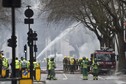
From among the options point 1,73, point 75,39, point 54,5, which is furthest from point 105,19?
point 75,39

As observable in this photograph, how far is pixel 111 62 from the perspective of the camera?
5750 centimetres

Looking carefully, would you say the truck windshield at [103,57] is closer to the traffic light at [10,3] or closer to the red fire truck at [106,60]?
the red fire truck at [106,60]

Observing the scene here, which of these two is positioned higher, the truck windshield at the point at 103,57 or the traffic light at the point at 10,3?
the truck windshield at the point at 103,57

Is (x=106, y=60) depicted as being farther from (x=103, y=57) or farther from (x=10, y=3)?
(x=10, y=3)

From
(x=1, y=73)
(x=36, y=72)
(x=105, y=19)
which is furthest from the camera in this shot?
(x=105, y=19)

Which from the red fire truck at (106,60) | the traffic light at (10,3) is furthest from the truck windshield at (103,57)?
the traffic light at (10,3)

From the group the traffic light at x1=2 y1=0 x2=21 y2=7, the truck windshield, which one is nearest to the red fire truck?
the truck windshield

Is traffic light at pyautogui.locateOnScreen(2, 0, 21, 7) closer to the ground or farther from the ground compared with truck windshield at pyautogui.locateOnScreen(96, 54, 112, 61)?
closer to the ground

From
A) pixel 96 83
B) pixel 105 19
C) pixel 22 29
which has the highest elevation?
pixel 22 29

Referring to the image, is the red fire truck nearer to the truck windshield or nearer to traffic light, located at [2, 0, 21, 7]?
the truck windshield

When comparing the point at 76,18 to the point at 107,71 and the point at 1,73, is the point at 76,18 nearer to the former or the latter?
the point at 107,71

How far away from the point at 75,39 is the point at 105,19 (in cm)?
7362

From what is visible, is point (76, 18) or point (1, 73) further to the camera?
point (76, 18)

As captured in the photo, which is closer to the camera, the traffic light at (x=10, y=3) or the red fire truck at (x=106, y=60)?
the traffic light at (x=10, y=3)
